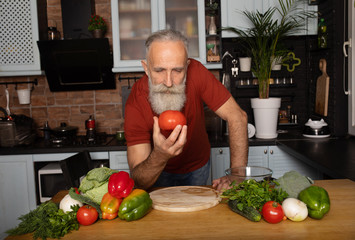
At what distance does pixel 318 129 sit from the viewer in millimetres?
2910

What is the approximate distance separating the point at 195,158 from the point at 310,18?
187cm

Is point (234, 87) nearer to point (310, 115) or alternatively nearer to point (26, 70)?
point (310, 115)

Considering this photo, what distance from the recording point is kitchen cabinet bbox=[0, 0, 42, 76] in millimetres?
3189

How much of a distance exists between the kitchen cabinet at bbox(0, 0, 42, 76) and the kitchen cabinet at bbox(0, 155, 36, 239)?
0.85 metres

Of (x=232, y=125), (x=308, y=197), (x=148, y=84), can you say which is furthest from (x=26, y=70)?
(x=308, y=197)

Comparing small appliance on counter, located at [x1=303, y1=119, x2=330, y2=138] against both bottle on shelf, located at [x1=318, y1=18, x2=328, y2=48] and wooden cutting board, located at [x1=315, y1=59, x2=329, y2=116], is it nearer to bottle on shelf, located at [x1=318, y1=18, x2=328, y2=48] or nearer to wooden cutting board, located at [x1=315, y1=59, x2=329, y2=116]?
wooden cutting board, located at [x1=315, y1=59, x2=329, y2=116]

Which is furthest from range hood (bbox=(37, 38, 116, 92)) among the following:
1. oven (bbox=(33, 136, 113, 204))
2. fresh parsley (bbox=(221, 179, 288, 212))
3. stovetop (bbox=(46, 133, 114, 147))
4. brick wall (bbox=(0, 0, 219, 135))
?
fresh parsley (bbox=(221, 179, 288, 212))

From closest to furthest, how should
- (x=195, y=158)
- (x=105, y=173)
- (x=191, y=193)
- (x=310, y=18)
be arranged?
(x=105, y=173), (x=191, y=193), (x=195, y=158), (x=310, y=18)

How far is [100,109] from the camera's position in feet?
11.8

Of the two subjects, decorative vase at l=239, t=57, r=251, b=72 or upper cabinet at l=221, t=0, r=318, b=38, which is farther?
decorative vase at l=239, t=57, r=251, b=72

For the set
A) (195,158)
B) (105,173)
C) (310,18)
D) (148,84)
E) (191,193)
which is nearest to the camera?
→ (105,173)

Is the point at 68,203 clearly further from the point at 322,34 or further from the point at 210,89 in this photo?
the point at 322,34

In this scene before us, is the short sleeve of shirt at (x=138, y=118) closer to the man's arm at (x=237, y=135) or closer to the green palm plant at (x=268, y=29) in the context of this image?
the man's arm at (x=237, y=135)

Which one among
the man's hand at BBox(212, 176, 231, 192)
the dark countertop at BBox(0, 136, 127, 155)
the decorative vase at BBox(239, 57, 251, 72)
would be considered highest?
the decorative vase at BBox(239, 57, 251, 72)
